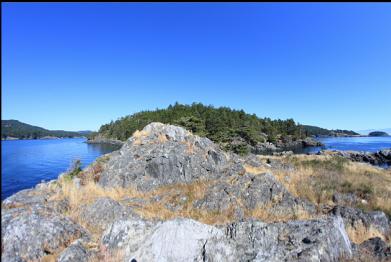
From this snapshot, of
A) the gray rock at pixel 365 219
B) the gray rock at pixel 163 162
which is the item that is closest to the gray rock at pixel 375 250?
the gray rock at pixel 365 219

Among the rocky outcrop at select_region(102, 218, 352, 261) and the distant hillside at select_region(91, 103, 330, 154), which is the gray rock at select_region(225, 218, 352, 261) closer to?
the rocky outcrop at select_region(102, 218, 352, 261)

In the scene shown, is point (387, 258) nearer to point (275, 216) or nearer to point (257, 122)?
point (275, 216)

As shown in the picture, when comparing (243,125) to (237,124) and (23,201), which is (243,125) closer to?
(237,124)

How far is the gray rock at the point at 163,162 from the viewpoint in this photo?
47.8ft

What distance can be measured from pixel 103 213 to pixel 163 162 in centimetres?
665

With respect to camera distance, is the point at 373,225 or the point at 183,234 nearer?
the point at 183,234

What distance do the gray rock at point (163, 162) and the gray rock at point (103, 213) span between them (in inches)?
192

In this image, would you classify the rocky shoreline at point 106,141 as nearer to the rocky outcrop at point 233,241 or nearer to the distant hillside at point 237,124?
the distant hillside at point 237,124

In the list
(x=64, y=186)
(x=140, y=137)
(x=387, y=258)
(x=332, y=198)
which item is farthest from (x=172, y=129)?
(x=387, y=258)

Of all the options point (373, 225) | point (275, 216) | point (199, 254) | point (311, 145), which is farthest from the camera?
point (311, 145)

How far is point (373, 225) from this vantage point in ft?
29.6

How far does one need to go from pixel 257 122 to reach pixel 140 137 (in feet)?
366

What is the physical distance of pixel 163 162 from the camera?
1518 centimetres

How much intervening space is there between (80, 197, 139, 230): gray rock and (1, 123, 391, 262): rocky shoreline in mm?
31
